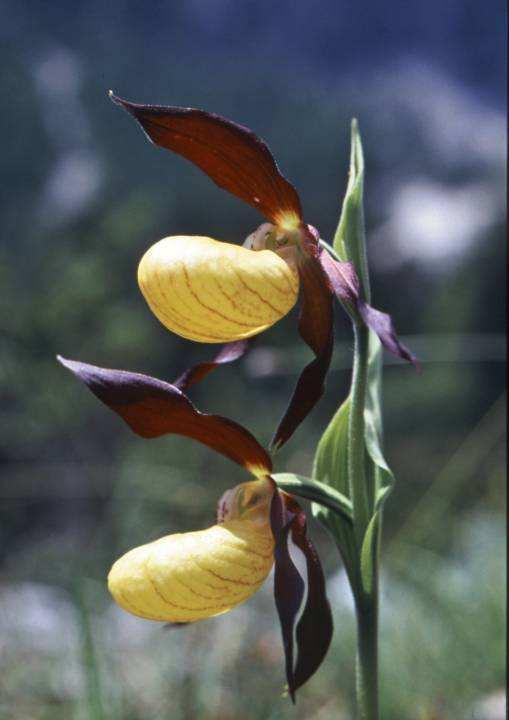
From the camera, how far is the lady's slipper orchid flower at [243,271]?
73 centimetres

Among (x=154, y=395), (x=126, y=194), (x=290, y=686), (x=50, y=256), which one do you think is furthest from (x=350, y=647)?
(x=126, y=194)

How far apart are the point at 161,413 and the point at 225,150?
25 cm

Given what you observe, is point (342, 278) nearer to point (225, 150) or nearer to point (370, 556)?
point (225, 150)

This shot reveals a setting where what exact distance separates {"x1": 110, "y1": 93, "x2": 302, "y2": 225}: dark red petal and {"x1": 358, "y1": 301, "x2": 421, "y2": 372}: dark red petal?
15cm

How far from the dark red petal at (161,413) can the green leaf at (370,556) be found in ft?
0.40

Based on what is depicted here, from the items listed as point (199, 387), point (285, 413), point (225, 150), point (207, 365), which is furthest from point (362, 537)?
point (199, 387)

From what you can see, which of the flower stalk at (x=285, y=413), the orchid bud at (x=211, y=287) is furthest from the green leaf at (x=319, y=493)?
the orchid bud at (x=211, y=287)

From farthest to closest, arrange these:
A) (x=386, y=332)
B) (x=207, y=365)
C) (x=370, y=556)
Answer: (x=207, y=365) < (x=370, y=556) < (x=386, y=332)

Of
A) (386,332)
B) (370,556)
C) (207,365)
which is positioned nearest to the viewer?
(386,332)

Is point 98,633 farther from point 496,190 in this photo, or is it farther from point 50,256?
point 496,190

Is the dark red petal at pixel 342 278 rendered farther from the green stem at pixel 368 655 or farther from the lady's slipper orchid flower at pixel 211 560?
the green stem at pixel 368 655

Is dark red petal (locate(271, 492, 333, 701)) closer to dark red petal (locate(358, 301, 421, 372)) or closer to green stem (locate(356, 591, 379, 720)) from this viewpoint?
green stem (locate(356, 591, 379, 720))

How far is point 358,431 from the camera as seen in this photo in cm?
80

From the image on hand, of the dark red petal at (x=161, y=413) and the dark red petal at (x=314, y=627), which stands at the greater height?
the dark red petal at (x=161, y=413)
